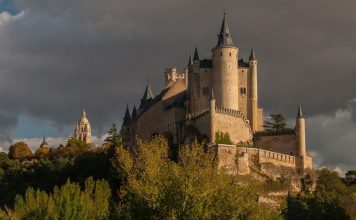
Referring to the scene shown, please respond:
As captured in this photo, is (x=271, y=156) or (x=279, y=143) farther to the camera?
(x=279, y=143)

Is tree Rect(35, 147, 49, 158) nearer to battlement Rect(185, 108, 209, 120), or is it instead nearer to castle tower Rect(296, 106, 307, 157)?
battlement Rect(185, 108, 209, 120)

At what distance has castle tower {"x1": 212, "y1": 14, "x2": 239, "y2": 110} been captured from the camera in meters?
101

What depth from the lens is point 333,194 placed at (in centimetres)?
9175

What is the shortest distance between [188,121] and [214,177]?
41.6 meters

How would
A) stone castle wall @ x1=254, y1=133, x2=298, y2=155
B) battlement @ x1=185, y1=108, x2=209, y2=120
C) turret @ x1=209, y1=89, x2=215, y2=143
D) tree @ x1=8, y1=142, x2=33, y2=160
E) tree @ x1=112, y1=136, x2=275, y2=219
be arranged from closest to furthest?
1. tree @ x1=112, y1=136, x2=275, y2=219
2. turret @ x1=209, y1=89, x2=215, y2=143
3. battlement @ x1=185, y1=108, x2=209, y2=120
4. stone castle wall @ x1=254, y1=133, x2=298, y2=155
5. tree @ x1=8, y1=142, x2=33, y2=160

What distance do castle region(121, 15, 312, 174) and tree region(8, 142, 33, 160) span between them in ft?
106

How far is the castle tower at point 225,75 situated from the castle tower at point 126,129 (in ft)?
83.9

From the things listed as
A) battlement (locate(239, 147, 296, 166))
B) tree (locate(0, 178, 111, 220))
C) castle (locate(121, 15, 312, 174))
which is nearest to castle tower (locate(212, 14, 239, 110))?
castle (locate(121, 15, 312, 174))

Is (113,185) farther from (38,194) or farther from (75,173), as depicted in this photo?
(38,194)

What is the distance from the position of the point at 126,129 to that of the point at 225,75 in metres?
33.5

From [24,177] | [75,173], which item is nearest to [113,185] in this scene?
[75,173]

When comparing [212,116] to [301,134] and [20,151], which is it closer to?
[301,134]

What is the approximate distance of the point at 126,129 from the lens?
428 ft

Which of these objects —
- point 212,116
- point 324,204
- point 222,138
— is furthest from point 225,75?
point 324,204
